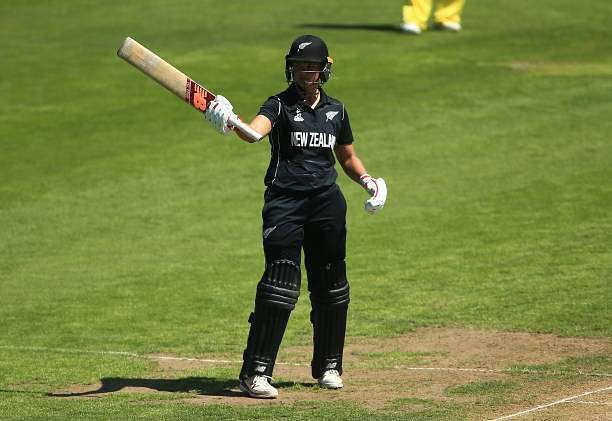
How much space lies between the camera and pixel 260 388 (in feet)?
27.4

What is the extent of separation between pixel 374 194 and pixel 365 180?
164 millimetres

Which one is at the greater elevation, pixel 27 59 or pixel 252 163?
pixel 27 59

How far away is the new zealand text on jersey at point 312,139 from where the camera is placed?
8.45 metres

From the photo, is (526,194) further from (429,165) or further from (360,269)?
(360,269)

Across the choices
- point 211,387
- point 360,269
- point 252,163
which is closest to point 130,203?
point 252,163

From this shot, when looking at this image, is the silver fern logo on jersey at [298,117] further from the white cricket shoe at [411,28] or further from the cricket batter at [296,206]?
the white cricket shoe at [411,28]

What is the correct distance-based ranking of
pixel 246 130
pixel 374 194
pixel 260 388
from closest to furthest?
pixel 246 130 → pixel 260 388 → pixel 374 194

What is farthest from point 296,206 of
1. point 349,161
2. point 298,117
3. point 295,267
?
point 349,161

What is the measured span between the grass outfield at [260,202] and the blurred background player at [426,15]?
0.35 metres

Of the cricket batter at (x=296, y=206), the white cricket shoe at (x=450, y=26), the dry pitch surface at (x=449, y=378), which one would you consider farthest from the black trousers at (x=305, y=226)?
the white cricket shoe at (x=450, y=26)

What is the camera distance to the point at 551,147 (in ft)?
58.1

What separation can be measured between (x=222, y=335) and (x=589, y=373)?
10.8 ft

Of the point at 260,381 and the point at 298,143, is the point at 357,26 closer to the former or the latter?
the point at 298,143

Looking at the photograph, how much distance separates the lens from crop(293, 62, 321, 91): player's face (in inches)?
334
